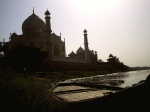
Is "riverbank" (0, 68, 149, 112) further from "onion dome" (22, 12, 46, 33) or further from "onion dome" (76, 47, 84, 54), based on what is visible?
"onion dome" (76, 47, 84, 54)

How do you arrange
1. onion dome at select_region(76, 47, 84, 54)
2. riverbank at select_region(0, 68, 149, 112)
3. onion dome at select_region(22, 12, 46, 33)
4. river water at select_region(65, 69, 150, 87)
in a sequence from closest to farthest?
riverbank at select_region(0, 68, 149, 112), river water at select_region(65, 69, 150, 87), onion dome at select_region(22, 12, 46, 33), onion dome at select_region(76, 47, 84, 54)

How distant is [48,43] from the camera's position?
104ft

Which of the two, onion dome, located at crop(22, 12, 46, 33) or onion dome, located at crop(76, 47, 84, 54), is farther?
onion dome, located at crop(76, 47, 84, 54)

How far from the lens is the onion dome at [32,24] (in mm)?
36753

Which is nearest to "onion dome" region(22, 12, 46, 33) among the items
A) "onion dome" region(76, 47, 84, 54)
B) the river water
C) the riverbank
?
"onion dome" region(76, 47, 84, 54)

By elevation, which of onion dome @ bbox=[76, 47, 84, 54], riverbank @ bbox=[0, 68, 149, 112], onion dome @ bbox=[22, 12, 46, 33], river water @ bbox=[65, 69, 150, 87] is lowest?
river water @ bbox=[65, 69, 150, 87]

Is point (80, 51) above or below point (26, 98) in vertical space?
above

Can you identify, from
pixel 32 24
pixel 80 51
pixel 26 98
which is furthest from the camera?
pixel 80 51

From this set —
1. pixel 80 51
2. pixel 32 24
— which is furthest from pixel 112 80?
pixel 80 51

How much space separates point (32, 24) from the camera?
36.7 m

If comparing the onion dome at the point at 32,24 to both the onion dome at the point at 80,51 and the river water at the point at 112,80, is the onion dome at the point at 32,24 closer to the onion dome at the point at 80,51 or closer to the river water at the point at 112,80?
the onion dome at the point at 80,51

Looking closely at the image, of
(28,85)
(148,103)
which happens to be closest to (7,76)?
(28,85)

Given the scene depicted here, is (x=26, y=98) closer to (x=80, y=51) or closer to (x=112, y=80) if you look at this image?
(x=112, y=80)

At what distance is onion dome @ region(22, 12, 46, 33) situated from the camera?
3675cm
